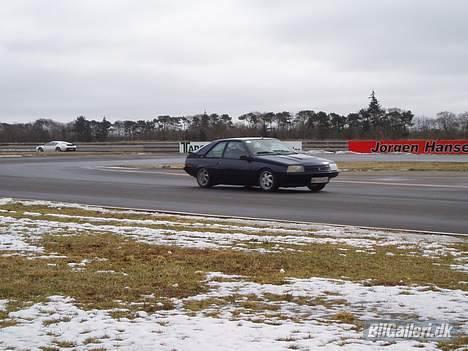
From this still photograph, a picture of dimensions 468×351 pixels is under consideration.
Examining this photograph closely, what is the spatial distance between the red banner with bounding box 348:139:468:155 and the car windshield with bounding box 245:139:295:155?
27.2m

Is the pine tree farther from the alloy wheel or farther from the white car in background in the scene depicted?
the alloy wheel

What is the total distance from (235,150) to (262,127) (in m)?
71.3

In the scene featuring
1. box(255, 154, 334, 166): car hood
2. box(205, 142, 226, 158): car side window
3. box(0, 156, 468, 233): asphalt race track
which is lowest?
box(0, 156, 468, 233): asphalt race track

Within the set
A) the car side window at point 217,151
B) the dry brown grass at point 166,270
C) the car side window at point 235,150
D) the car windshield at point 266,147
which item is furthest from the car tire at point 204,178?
the dry brown grass at point 166,270

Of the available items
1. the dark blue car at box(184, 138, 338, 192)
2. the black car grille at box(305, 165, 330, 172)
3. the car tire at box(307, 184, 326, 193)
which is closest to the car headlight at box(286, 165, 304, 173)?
the dark blue car at box(184, 138, 338, 192)

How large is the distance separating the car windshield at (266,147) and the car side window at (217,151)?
76cm

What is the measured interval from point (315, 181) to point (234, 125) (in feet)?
247

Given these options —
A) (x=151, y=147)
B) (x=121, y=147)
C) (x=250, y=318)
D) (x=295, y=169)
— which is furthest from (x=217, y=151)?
(x=121, y=147)

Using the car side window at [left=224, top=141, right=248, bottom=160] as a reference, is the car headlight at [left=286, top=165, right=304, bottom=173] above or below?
below

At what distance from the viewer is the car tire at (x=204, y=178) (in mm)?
18116

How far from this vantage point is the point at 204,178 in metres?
18.2

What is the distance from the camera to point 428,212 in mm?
12266

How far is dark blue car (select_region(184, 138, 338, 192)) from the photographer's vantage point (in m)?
16.3

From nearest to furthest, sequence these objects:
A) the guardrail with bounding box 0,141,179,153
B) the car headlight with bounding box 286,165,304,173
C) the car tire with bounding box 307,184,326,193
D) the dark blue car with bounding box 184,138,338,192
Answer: the car headlight with bounding box 286,165,304,173 → the dark blue car with bounding box 184,138,338,192 → the car tire with bounding box 307,184,326,193 → the guardrail with bounding box 0,141,179,153
